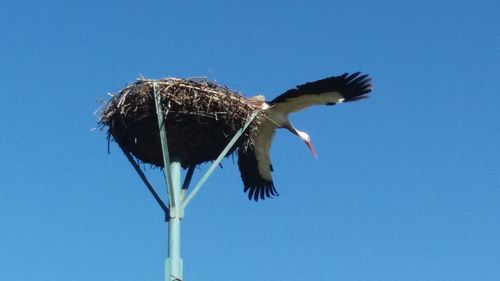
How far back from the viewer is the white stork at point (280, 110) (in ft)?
45.3

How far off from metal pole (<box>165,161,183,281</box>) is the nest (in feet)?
1.96

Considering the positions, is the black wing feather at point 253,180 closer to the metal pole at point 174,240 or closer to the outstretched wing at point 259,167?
the outstretched wing at point 259,167

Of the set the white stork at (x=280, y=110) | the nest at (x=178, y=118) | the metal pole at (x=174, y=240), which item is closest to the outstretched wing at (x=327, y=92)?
the white stork at (x=280, y=110)

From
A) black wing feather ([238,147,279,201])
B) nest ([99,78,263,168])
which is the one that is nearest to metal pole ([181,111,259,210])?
nest ([99,78,263,168])

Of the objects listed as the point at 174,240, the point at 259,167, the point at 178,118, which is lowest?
the point at 174,240

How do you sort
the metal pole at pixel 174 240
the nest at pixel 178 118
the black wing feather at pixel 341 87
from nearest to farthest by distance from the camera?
1. the metal pole at pixel 174 240
2. the nest at pixel 178 118
3. the black wing feather at pixel 341 87

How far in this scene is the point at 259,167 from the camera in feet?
49.1

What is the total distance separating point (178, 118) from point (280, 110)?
3261 mm

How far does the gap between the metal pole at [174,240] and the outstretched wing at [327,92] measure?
11.2ft

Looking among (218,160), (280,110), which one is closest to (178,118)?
(218,160)

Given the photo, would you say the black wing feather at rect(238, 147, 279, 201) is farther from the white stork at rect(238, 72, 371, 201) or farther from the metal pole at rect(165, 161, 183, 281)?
the metal pole at rect(165, 161, 183, 281)

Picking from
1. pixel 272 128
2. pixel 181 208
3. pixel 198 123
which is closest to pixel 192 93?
pixel 198 123

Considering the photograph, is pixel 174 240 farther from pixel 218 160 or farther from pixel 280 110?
pixel 280 110

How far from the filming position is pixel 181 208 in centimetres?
1069
